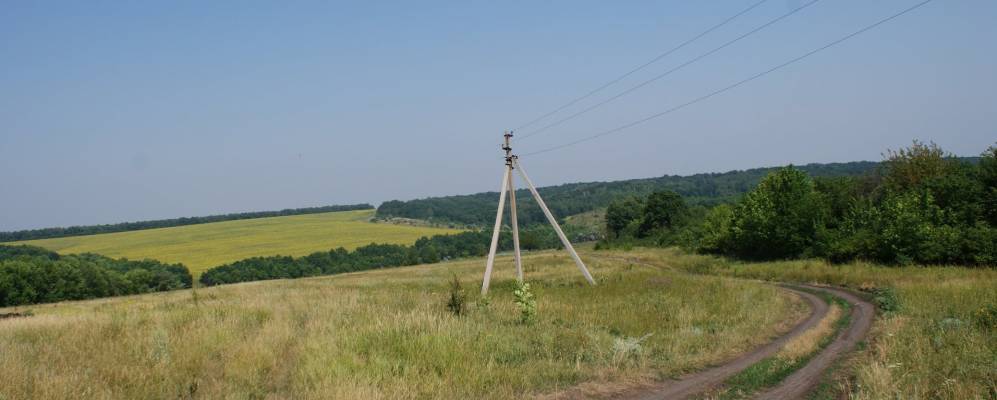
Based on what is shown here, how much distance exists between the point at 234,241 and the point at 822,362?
115971mm

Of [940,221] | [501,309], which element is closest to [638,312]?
[501,309]

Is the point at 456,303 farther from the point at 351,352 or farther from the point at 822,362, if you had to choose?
the point at 822,362

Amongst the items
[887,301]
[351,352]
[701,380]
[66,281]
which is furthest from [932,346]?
[66,281]

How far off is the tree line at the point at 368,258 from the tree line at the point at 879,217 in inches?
2001

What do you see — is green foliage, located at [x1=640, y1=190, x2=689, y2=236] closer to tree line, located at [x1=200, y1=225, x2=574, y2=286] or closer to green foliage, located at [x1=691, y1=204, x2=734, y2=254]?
tree line, located at [x1=200, y1=225, x2=574, y2=286]

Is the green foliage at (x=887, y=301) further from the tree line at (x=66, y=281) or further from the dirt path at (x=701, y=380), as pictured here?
the tree line at (x=66, y=281)

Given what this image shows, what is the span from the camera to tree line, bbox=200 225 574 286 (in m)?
84.5

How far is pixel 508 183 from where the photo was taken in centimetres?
2722

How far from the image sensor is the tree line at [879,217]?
3578cm

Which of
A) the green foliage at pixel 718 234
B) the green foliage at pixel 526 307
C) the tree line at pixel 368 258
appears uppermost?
the green foliage at pixel 526 307

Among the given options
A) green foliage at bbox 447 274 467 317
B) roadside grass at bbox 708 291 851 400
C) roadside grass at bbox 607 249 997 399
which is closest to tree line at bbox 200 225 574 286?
green foliage at bbox 447 274 467 317

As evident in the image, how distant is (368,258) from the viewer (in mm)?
101938

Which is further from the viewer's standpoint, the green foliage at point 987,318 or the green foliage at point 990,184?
the green foliage at point 990,184

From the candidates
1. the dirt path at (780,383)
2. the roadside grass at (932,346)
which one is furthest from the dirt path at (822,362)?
the roadside grass at (932,346)
